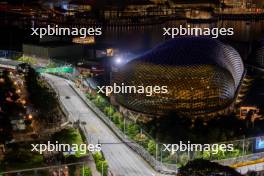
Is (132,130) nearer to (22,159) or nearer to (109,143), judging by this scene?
(109,143)

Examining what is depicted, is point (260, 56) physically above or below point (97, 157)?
above

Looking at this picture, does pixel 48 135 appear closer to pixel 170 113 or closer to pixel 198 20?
pixel 170 113

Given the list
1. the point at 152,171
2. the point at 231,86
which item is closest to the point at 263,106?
the point at 231,86

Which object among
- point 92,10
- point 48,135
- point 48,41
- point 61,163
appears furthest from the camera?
point 92,10

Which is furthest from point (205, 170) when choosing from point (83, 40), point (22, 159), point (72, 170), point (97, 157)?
point (83, 40)

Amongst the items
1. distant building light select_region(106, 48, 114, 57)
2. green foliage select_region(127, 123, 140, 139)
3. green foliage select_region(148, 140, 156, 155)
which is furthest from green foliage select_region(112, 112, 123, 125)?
distant building light select_region(106, 48, 114, 57)

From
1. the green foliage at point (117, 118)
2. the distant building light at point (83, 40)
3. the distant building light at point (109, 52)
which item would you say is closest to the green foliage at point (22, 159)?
the green foliage at point (117, 118)

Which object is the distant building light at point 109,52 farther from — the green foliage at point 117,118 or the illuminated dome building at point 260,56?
the green foliage at point 117,118
